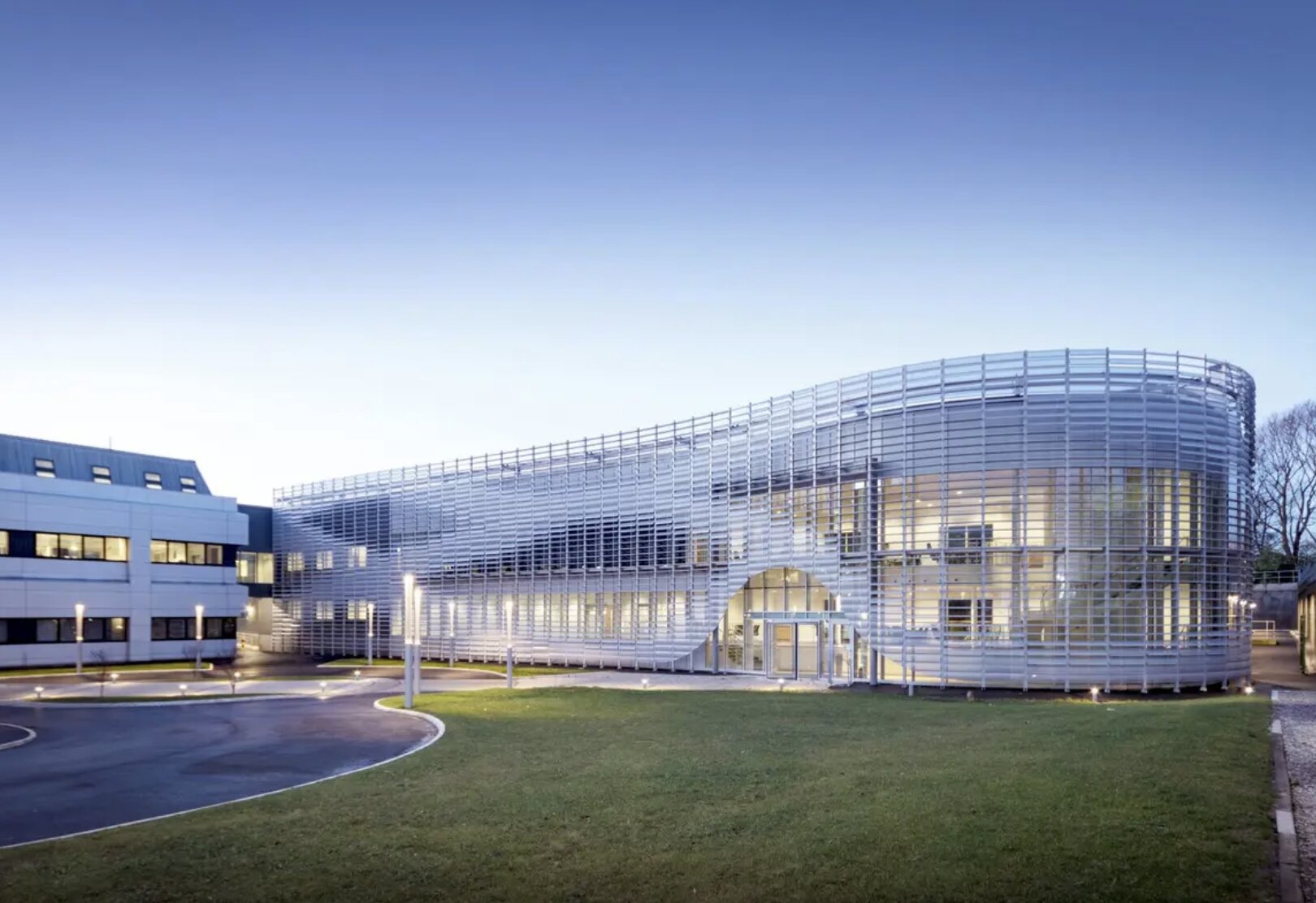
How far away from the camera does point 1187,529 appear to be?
113 ft

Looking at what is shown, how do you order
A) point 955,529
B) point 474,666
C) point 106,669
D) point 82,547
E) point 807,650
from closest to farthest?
point 955,529, point 807,650, point 106,669, point 474,666, point 82,547

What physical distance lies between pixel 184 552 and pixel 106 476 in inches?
248

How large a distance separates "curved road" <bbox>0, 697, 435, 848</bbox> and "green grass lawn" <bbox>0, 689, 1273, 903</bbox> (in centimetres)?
151

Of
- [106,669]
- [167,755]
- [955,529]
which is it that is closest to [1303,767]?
[167,755]

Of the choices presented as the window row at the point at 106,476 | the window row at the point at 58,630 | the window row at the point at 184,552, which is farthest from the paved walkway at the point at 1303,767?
the window row at the point at 106,476

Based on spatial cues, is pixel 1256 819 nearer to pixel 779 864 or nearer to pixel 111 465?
pixel 779 864

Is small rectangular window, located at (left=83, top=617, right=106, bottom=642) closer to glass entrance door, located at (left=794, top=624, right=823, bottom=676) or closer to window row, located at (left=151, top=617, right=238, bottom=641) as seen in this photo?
window row, located at (left=151, top=617, right=238, bottom=641)

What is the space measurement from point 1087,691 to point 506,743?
2163cm

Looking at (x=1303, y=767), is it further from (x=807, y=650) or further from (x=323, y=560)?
(x=323, y=560)

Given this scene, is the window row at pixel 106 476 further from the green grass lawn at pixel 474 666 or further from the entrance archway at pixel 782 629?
the entrance archway at pixel 782 629

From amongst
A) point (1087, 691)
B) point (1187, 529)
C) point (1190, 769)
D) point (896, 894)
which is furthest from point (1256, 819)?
point (1187, 529)

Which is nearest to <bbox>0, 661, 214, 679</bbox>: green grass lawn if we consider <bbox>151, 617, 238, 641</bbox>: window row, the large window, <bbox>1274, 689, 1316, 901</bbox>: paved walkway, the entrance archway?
<bbox>151, 617, 238, 641</bbox>: window row

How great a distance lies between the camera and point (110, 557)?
5569 cm

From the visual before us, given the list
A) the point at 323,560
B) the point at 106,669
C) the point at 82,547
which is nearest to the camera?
the point at 106,669
